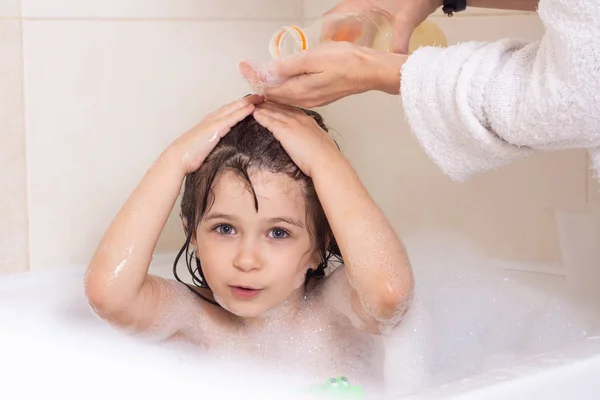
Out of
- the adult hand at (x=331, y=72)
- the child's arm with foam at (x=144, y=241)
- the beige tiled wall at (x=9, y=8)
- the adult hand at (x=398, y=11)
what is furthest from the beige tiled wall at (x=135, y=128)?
the adult hand at (x=331, y=72)

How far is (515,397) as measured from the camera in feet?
2.87

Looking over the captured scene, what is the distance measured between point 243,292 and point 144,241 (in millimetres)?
151

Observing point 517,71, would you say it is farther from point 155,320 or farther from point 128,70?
point 128,70

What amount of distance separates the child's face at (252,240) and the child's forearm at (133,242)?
0.06 meters

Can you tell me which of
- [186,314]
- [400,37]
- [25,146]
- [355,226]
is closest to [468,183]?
[400,37]

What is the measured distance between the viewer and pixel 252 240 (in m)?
1.18

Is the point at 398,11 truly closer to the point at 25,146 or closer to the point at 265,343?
the point at 265,343

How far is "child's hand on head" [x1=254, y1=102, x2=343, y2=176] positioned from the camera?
3.95ft

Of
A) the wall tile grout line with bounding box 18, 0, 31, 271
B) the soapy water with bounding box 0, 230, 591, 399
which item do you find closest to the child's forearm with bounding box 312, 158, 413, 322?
the soapy water with bounding box 0, 230, 591, 399

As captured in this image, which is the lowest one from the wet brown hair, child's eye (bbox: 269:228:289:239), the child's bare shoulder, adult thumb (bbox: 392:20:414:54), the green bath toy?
the green bath toy

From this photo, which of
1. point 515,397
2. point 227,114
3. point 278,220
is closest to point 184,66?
point 227,114

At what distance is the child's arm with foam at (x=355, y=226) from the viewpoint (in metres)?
1.15

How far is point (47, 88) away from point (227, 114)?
0.43 m

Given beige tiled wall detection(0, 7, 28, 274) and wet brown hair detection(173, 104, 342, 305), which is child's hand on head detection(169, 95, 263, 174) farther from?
beige tiled wall detection(0, 7, 28, 274)
